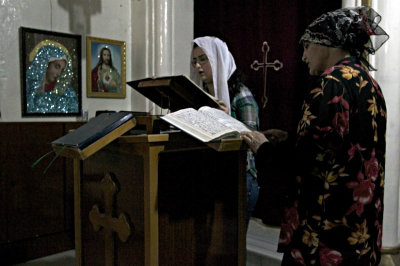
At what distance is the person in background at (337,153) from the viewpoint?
137 cm

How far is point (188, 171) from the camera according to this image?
1.57 meters

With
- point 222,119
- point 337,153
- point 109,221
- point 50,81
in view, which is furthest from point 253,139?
point 50,81

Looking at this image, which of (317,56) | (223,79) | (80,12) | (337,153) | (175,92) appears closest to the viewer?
(337,153)

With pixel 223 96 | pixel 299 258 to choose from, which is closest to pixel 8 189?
pixel 223 96

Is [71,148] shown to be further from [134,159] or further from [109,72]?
[109,72]

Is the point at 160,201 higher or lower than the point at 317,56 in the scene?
lower

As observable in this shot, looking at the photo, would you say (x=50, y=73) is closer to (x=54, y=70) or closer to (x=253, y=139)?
(x=54, y=70)

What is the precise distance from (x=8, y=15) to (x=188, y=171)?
2.50 m

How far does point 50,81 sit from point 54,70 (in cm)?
10

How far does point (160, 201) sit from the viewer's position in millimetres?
Answer: 1462

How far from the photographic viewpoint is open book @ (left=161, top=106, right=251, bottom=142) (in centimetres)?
137

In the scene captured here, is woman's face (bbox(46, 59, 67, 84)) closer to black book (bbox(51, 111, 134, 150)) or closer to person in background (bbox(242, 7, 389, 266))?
black book (bbox(51, 111, 134, 150))

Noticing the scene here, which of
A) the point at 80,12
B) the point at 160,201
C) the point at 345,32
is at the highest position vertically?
the point at 80,12

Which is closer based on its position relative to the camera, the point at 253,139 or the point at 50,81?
the point at 253,139
